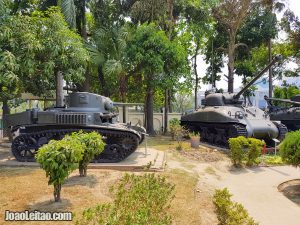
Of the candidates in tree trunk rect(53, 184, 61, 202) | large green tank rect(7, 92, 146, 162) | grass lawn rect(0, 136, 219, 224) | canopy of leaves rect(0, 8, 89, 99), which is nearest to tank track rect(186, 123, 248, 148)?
large green tank rect(7, 92, 146, 162)

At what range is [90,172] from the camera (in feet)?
31.9

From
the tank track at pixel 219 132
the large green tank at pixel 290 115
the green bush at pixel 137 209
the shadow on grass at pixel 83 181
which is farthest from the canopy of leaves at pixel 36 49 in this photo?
the large green tank at pixel 290 115

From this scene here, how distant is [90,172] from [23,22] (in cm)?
581

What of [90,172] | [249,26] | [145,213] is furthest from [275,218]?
[249,26]

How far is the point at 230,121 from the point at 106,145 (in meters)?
6.55

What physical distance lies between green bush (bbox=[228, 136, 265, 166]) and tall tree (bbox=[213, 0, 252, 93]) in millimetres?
16172

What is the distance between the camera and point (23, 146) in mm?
11539

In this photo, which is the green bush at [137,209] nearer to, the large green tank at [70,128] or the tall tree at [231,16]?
the large green tank at [70,128]

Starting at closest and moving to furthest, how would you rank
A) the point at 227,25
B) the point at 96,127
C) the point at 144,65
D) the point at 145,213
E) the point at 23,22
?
1. the point at 145,213
2. the point at 96,127
3. the point at 23,22
4. the point at 144,65
5. the point at 227,25

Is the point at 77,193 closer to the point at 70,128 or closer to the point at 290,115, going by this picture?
the point at 70,128

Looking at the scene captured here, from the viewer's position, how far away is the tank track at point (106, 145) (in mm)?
11414

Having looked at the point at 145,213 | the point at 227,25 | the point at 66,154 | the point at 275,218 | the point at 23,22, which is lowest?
the point at 275,218

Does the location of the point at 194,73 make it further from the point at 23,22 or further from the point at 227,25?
the point at 23,22

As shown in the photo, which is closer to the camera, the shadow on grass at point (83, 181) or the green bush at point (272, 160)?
the shadow on grass at point (83, 181)
